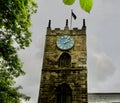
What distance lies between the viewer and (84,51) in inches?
671

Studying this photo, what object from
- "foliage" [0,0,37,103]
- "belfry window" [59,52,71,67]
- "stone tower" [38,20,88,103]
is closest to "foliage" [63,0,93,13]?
"foliage" [0,0,37,103]

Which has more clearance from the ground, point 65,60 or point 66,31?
point 66,31

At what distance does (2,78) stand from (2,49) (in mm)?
1054

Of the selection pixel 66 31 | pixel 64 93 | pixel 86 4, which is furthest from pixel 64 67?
pixel 86 4

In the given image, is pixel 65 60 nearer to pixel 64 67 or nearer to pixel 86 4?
pixel 64 67

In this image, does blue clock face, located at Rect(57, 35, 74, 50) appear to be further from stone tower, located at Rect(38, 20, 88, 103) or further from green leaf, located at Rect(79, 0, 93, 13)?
green leaf, located at Rect(79, 0, 93, 13)

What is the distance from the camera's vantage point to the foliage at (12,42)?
6.99 metres

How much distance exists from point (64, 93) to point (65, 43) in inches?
167

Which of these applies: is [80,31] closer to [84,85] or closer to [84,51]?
[84,51]

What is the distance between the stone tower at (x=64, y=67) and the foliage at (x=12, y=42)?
6.92 meters

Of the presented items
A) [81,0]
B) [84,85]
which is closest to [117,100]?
[84,85]

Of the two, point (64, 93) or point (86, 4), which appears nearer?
point (86, 4)

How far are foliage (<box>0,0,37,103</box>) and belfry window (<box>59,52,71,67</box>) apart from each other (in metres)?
8.13

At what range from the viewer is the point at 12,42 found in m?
8.45
